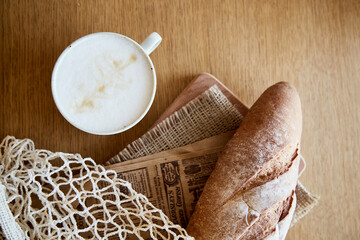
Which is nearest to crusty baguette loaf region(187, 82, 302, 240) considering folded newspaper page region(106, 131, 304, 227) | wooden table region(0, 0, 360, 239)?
folded newspaper page region(106, 131, 304, 227)

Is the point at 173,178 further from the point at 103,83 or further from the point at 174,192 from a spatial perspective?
the point at 103,83

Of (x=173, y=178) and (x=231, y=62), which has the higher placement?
(x=231, y=62)

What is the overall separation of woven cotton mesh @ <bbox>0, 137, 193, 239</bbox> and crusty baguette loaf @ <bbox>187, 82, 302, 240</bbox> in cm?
8

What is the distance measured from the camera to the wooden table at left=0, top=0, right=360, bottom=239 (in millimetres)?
754

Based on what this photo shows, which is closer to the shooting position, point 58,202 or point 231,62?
point 58,202

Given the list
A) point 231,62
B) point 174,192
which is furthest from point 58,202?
point 231,62

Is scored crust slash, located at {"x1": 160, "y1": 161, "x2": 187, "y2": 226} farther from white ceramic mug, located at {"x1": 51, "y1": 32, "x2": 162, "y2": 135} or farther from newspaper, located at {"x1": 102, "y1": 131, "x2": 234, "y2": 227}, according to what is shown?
white ceramic mug, located at {"x1": 51, "y1": 32, "x2": 162, "y2": 135}

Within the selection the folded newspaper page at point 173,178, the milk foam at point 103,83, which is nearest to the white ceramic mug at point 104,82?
the milk foam at point 103,83

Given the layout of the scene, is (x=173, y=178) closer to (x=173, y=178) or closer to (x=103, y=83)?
(x=173, y=178)

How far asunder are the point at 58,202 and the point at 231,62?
1.68 feet

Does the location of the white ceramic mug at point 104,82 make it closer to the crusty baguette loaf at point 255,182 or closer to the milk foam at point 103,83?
the milk foam at point 103,83

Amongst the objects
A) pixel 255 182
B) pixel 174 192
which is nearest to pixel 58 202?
pixel 174 192

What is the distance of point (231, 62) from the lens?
0.81 metres

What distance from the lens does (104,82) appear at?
648 millimetres
